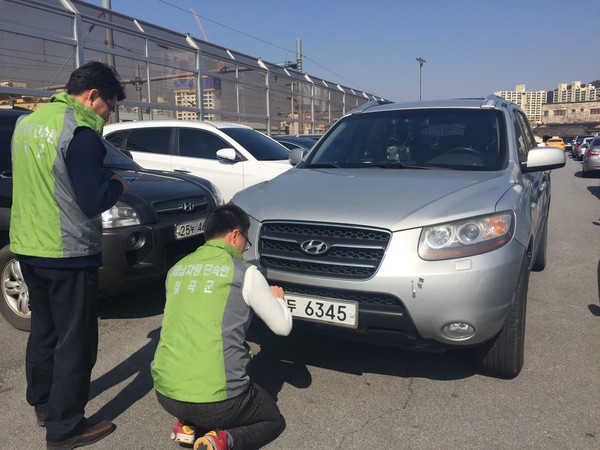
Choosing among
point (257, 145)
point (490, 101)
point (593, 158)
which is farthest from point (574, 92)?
point (490, 101)

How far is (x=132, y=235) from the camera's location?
3.80 m

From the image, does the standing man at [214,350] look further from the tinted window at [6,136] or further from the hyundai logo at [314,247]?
the tinted window at [6,136]

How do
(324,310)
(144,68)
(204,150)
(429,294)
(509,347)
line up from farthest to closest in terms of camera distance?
1. (144,68)
2. (204,150)
3. (509,347)
4. (324,310)
5. (429,294)

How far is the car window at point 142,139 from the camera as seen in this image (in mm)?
7483

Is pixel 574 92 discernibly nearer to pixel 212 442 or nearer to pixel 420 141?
pixel 420 141

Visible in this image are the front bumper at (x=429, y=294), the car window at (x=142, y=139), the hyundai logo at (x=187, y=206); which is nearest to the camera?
the front bumper at (x=429, y=294)

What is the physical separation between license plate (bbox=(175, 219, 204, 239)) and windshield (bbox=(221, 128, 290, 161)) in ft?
8.91

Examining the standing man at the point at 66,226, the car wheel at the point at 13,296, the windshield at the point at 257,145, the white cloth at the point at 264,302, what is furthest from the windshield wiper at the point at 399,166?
the windshield at the point at 257,145

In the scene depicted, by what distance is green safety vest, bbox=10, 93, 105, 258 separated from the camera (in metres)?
2.32

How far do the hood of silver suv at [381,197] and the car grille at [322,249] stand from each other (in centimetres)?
6

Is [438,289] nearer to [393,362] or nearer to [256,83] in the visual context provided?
[393,362]

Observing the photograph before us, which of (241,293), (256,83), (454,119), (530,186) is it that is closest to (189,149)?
(454,119)

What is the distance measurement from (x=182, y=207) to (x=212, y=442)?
2.62 metres

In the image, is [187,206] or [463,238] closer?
[463,238]
